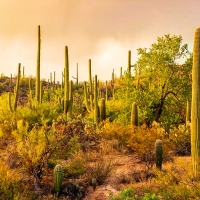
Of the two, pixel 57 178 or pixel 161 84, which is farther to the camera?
pixel 161 84

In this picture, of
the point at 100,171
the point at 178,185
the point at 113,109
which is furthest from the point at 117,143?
the point at 113,109

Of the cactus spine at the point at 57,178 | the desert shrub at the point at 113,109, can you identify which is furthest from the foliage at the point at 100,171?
the desert shrub at the point at 113,109

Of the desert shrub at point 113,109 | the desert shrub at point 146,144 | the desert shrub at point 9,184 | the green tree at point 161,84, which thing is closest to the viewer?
the desert shrub at point 9,184

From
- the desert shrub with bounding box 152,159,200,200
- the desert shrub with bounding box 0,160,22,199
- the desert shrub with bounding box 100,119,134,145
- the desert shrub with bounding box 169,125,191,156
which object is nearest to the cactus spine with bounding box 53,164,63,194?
the desert shrub with bounding box 0,160,22,199

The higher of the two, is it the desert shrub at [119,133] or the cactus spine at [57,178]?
the desert shrub at [119,133]

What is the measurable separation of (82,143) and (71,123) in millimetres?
1734

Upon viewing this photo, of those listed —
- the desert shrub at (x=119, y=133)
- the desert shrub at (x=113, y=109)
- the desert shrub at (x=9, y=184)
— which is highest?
the desert shrub at (x=113, y=109)

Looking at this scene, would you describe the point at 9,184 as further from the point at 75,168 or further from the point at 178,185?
the point at 178,185

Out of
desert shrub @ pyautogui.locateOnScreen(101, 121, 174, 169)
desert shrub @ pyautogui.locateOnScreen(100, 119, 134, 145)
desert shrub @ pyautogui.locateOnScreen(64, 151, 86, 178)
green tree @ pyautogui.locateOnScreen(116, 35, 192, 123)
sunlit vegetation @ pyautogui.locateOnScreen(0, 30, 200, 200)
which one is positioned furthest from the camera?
green tree @ pyautogui.locateOnScreen(116, 35, 192, 123)

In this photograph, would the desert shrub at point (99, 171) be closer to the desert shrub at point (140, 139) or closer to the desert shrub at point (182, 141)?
the desert shrub at point (140, 139)

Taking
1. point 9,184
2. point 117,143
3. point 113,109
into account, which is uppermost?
point 113,109

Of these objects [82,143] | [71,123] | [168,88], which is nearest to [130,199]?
[82,143]

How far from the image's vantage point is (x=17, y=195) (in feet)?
32.9

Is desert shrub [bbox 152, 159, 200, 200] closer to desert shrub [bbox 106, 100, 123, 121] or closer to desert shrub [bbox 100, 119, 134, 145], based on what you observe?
desert shrub [bbox 100, 119, 134, 145]
